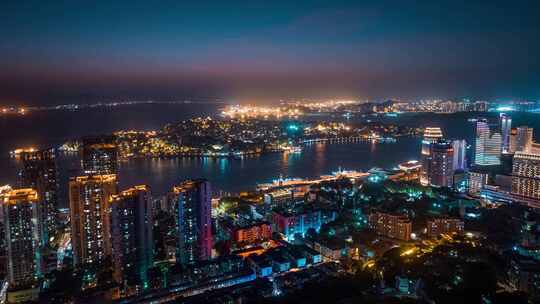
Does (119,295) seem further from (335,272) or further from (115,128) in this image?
(115,128)

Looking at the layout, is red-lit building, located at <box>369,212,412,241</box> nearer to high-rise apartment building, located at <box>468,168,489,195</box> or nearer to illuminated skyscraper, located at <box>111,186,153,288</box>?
high-rise apartment building, located at <box>468,168,489,195</box>

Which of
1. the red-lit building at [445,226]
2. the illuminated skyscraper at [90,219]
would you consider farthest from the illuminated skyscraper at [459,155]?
the illuminated skyscraper at [90,219]

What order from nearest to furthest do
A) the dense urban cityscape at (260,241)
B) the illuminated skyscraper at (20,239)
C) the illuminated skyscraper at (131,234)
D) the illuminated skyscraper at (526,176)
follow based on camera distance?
the dense urban cityscape at (260,241) < the illuminated skyscraper at (20,239) < the illuminated skyscraper at (131,234) < the illuminated skyscraper at (526,176)

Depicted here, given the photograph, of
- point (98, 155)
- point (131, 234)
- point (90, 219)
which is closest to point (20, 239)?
point (90, 219)

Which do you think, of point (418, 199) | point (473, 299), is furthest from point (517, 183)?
point (473, 299)

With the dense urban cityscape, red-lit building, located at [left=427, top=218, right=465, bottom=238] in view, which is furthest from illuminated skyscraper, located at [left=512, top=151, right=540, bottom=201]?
red-lit building, located at [left=427, top=218, right=465, bottom=238]

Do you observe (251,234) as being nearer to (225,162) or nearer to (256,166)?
(256,166)

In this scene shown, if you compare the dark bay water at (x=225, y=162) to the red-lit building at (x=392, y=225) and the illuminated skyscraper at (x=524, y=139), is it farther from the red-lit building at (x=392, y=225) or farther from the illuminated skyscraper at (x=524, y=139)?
the red-lit building at (x=392, y=225)
